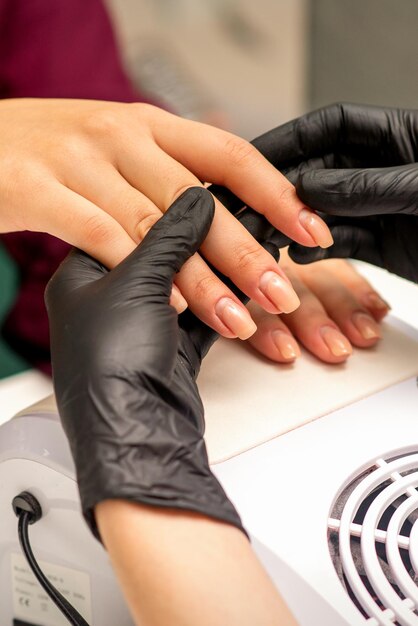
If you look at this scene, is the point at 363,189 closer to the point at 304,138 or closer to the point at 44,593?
the point at 304,138

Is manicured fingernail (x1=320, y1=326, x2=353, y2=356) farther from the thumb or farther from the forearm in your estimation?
the forearm

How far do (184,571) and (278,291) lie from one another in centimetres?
29

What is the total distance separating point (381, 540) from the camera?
20.6 inches

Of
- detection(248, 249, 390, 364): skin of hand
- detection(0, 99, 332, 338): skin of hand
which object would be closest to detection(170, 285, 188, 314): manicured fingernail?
detection(0, 99, 332, 338): skin of hand

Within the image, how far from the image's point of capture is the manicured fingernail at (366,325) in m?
0.73

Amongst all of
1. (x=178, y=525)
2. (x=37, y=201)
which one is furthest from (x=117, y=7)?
(x=178, y=525)

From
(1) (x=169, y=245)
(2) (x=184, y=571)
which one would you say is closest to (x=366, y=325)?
(1) (x=169, y=245)

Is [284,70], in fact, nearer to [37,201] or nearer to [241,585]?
[37,201]

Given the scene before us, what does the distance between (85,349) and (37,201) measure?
0.28 meters

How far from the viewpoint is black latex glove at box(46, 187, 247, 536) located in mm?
452

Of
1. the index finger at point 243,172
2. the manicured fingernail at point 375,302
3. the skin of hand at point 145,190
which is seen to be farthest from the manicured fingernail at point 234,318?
the manicured fingernail at point 375,302

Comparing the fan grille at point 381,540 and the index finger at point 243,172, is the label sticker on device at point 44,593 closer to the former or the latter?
the fan grille at point 381,540

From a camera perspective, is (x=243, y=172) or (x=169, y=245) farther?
(x=243, y=172)

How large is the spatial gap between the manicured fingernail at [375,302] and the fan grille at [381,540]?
23 centimetres
